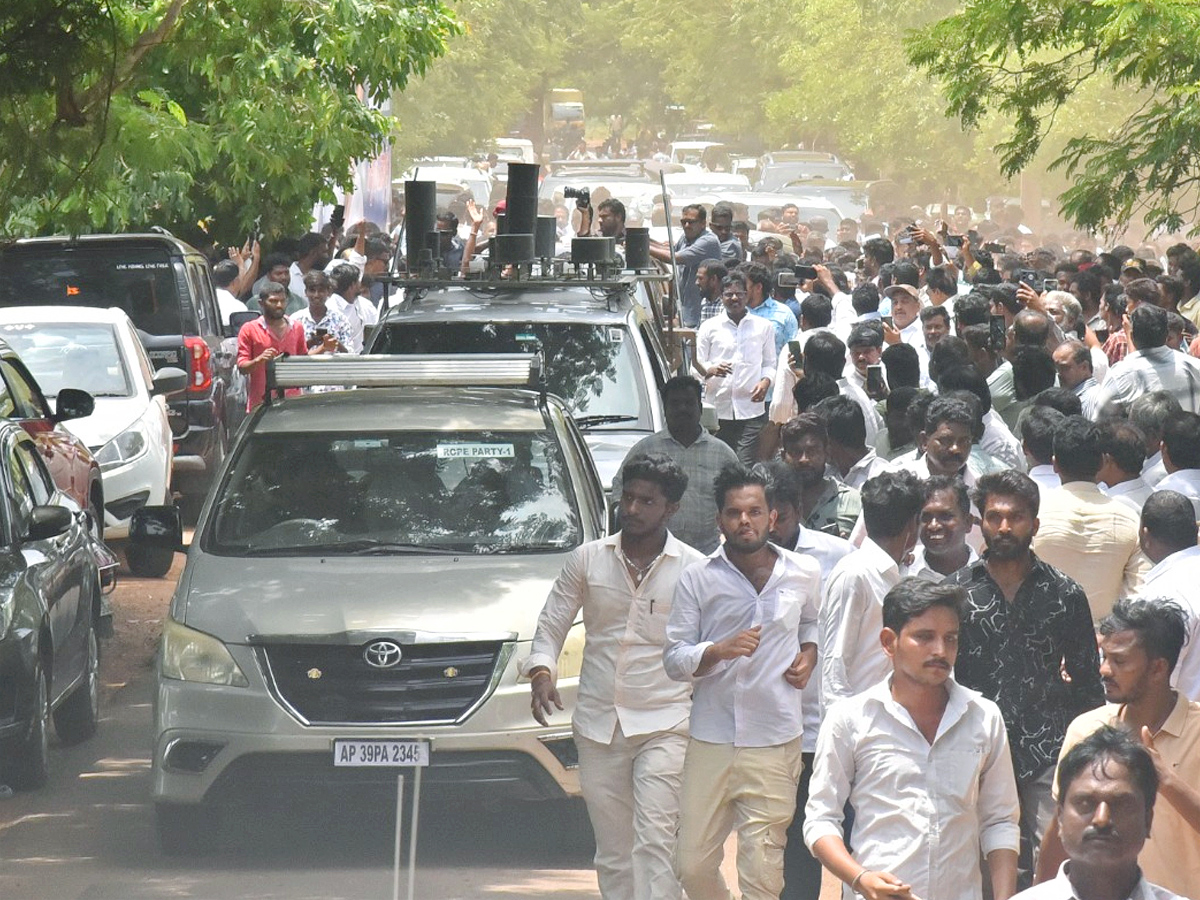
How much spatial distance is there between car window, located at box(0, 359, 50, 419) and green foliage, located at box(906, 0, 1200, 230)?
533 cm

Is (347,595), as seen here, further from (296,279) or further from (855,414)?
(296,279)

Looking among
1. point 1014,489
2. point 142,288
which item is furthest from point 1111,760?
point 142,288

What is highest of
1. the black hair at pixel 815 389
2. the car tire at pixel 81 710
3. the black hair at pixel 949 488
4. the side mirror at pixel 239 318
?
the black hair at pixel 949 488

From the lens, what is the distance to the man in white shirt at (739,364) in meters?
13.9

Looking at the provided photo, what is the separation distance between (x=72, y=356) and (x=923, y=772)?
1021 cm

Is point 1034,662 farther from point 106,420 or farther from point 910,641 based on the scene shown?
point 106,420

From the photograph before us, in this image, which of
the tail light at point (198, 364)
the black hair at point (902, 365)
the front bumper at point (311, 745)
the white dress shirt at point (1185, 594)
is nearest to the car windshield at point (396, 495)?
the front bumper at point (311, 745)

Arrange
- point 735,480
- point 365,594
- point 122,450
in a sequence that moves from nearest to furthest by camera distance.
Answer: point 735,480, point 365,594, point 122,450

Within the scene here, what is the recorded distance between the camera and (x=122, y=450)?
13.8 m

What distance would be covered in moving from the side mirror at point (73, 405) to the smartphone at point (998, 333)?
16.8 ft

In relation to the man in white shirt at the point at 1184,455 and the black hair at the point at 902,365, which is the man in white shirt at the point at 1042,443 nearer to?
the man in white shirt at the point at 1184,455

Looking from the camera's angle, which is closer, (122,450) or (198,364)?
(122,450)

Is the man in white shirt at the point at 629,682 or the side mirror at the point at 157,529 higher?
the man in white shirt at the point at 629,682

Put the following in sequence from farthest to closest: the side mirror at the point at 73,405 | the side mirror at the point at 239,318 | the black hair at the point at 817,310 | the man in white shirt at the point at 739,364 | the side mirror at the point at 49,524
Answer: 1. the side mirror at the point at 239,318
2. the man in white shirt at the point at 739,364
3. the black hair at the point at 817,310
4. the side mirror at the point at 73,405
5. the side mirror at the point at 49,524
